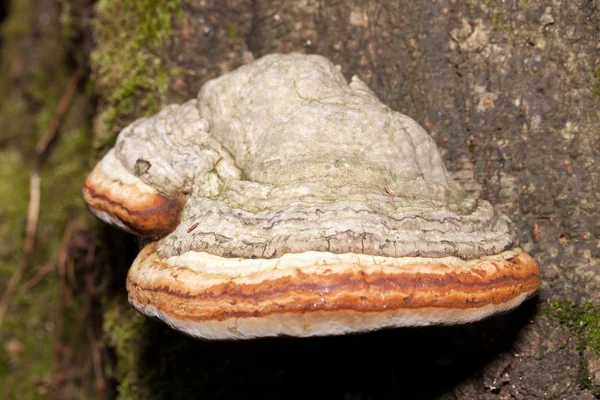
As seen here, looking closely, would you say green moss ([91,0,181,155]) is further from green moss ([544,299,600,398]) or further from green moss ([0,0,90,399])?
green moss ([544,299,600,398])

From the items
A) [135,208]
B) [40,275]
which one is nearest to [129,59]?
[135,208]

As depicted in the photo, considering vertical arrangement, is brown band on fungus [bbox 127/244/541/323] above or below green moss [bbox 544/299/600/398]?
above

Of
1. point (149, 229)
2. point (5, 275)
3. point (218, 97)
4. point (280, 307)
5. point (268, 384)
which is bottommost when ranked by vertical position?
point (5, 275)

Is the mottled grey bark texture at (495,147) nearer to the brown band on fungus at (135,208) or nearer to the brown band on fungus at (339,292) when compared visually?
the brown band on fungus at (339,292)

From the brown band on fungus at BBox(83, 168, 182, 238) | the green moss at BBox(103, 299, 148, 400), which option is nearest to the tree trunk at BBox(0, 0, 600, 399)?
the green moss at BBox(103, 299, 148, 400)

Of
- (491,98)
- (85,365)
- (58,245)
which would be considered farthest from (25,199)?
(491,98)

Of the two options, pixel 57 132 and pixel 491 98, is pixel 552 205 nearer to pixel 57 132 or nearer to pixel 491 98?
pixel 491 98

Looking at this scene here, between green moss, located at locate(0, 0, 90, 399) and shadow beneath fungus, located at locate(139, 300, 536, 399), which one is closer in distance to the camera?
shadow beneath fungus, located at locate(139, 300, 536, 399)
